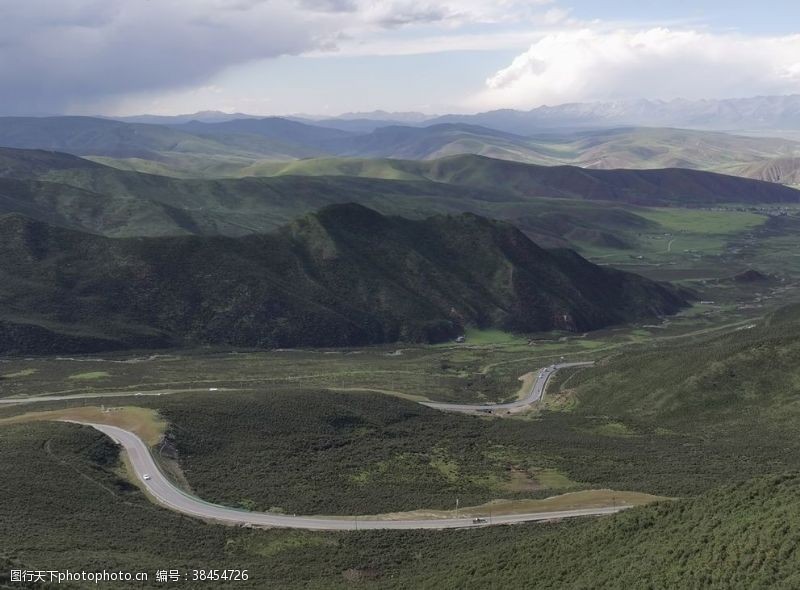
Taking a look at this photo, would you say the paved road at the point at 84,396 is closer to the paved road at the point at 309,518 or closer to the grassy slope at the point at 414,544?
the grassy slope at the point at 414,544

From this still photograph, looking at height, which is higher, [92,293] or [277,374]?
[92,293]

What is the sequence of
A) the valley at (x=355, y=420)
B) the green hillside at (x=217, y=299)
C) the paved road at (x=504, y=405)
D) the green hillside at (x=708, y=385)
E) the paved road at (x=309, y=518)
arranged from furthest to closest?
1. the green hillside at (x=217, y=299)
2. the paved road at (x=504, y=405)
3. the green hillside at (x=708, y=385)
4. the paved road at (x=309, y=518)
5. the valley at (x=355, y=420)

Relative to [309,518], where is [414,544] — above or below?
below

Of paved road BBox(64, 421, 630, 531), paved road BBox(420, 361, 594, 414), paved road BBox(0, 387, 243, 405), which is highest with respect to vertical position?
paved road BBox(0, 387, 243, 405)

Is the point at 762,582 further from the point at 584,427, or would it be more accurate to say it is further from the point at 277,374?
the point at 277,374

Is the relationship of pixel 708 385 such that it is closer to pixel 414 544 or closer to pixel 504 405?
pixel 504 405

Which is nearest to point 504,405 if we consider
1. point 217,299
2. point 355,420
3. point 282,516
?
point 355,420

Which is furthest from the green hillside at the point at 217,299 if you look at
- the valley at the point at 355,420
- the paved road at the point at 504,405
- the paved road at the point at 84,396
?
the paved road at the point at 504,405

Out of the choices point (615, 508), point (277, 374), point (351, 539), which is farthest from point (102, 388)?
point (615, 508)

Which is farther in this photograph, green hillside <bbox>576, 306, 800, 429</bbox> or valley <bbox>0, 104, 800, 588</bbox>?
green hillside <bbox>576, 306, 800, 429</bbox>

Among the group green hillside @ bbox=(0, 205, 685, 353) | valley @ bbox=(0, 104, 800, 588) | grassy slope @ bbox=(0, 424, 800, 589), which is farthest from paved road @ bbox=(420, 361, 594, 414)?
grassy slope @ bbox=(0, 424, 800, 589)

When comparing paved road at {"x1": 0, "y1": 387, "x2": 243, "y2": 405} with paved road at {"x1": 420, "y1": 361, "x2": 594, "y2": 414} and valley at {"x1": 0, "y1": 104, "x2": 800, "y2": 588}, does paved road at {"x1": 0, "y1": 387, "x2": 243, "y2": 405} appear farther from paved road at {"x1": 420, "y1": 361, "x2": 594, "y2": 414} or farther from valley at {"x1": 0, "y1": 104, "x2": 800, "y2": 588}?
paved road at {"x1": 420, "y1": 361, "x2": 594, "y2": 414}
